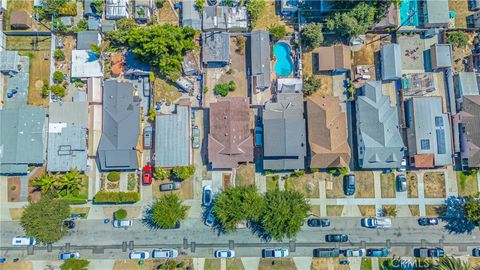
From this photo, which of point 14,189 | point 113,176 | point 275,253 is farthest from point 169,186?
point 14,189

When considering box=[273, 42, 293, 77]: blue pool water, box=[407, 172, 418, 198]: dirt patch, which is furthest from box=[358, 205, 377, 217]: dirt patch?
box=[273, 42, 293, 77]: blue pool water

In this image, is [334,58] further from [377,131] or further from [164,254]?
[164,254]

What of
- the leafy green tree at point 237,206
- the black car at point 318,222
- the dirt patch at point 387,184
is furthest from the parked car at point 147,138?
the dirt patch at point 387,184

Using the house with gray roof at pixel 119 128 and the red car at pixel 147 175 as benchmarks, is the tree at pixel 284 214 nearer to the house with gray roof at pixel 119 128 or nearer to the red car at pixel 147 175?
the red car at pixel 147 175

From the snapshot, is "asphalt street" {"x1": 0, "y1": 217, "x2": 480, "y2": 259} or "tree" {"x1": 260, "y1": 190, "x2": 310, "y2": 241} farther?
"asphalt street" {"x1": 0, "y1": 217, "x2": 480, "y2": 259}

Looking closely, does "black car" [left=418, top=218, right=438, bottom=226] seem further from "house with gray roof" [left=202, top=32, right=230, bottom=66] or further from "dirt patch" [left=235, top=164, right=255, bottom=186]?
"house with gray roof" [left=202, top=32, right=230, bottom=66]

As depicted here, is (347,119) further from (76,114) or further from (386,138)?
(76,114)

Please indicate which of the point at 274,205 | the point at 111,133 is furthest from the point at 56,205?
the point at 274,205
